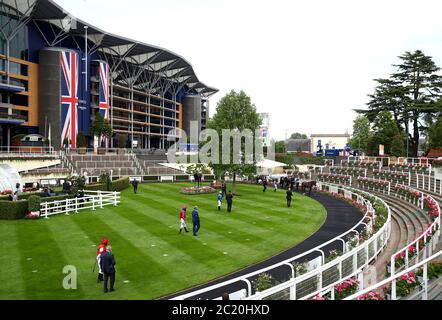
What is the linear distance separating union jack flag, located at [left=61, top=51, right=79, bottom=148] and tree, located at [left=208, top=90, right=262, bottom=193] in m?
44.1

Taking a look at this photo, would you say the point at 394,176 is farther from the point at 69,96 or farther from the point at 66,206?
the point at 69,96

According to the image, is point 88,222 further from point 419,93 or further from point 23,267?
point 419,93

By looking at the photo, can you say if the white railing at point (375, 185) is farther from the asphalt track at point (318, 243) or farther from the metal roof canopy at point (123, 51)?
the metal roof canopy at point (123, 51)

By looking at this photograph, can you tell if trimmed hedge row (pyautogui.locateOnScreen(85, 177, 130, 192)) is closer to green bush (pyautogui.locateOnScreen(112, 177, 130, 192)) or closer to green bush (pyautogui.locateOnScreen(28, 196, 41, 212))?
green bush (pyautogui.locateOnScreen(112, 177, 130, 192))

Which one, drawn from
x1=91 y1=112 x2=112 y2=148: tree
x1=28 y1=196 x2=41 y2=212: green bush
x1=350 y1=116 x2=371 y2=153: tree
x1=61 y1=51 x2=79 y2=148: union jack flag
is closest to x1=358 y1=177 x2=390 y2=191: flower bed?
x1=28 y1=196 x2=41 y2=212: green bush

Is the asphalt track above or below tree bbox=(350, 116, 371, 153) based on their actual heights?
below

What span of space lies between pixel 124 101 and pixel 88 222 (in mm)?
87265

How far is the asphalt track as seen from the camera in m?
12.6

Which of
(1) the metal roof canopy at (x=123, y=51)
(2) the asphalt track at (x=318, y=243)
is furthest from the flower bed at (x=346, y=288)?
(1) the metal roof canopy at (x=123, y=51)

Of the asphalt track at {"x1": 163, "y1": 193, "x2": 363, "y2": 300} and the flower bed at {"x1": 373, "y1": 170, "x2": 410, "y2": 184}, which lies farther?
the flower bed at {"x1": 373, "y1": 170, "x2": 410, "y2": 184}

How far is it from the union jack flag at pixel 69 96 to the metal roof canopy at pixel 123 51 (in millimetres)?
6154

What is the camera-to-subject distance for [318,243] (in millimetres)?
18859

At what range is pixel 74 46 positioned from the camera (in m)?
84.8

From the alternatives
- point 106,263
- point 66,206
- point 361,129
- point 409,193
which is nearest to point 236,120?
point 409,193
